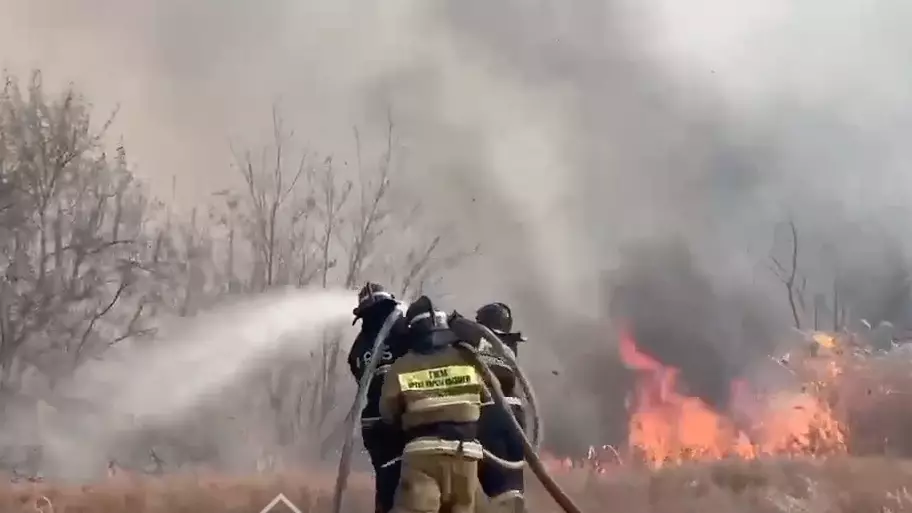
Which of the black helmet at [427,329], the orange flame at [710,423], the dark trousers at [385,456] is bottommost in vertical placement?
the orange flame at [710,423]

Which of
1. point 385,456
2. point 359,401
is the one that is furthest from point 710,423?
point 359,401

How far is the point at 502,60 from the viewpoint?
685cm

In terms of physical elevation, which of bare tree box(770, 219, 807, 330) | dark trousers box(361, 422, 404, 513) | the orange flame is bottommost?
the orange flame

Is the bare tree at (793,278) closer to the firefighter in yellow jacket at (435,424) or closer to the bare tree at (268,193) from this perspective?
the bare tree at (268,193)

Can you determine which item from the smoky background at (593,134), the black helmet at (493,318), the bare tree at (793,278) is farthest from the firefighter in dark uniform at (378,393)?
the bare tree at (793,278)

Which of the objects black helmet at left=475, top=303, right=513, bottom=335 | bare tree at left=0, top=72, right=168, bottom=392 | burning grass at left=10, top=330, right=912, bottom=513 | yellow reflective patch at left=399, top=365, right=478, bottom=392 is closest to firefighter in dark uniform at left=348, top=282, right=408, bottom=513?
yellow reflective patch at left=399, top=365, right=478, bottom=392

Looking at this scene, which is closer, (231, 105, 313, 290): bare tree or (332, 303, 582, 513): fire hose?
(332, 303, 582, 513): fire hose

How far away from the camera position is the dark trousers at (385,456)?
3.52 meters

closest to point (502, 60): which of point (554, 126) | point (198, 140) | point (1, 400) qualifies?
point (554, 126)

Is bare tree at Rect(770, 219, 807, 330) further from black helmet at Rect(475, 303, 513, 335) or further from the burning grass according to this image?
black helmet at Rect(475, 303, 513, 335)

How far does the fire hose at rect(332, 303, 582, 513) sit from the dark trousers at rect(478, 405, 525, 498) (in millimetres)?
23

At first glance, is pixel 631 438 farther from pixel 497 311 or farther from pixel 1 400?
pixel 1 400

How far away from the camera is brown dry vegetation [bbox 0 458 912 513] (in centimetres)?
469

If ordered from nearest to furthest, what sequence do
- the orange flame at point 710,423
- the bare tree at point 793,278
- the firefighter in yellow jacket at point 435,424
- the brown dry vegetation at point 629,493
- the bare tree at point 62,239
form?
the firefighter in yellow jacket at point 435,424, the brown dry vegetation at point 629,493, the bare tree at point 62,239, the orange flame at point 710,423, the bare tree at point 793,278
